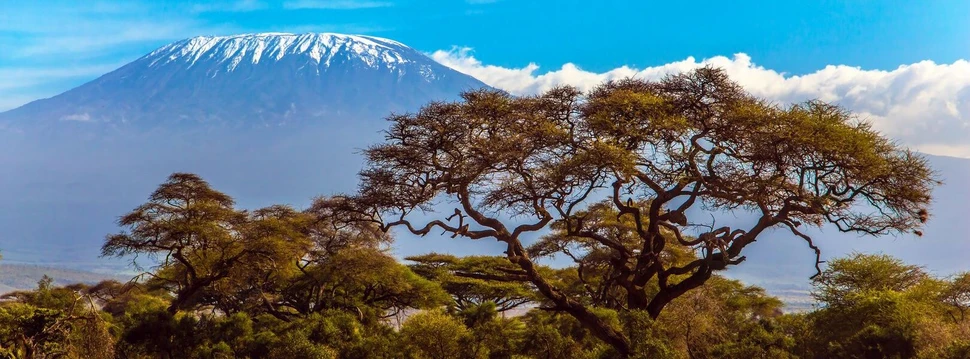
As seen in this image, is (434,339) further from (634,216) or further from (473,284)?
(473,284)

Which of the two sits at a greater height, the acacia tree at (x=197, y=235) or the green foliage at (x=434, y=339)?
the acacia tree at (x=197, y=235)

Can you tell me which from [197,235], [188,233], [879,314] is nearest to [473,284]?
[197,235]

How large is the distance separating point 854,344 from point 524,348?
6.59 metres

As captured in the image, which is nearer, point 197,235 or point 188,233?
point 188,233

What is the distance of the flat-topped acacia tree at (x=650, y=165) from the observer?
18.0 meters

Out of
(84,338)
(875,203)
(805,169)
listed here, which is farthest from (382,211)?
(875,203)

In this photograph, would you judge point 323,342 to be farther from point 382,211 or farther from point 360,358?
point 382,211

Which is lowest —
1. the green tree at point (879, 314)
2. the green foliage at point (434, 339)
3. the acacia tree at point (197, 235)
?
the green foliage at point (434, 339)

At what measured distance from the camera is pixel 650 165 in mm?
19078

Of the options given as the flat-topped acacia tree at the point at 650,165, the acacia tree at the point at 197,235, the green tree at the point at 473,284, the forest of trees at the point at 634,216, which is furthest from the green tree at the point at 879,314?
the acacia tree at the point at 197,235

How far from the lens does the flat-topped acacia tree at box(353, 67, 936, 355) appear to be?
18.0 m

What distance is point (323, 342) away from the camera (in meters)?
20.7

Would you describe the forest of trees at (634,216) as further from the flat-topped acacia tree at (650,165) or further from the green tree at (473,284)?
the green tree at (473,284)

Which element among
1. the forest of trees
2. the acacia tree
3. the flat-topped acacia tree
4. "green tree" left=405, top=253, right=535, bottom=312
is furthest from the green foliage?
"green tree" left=405, top=253, right=535, bottom=312
